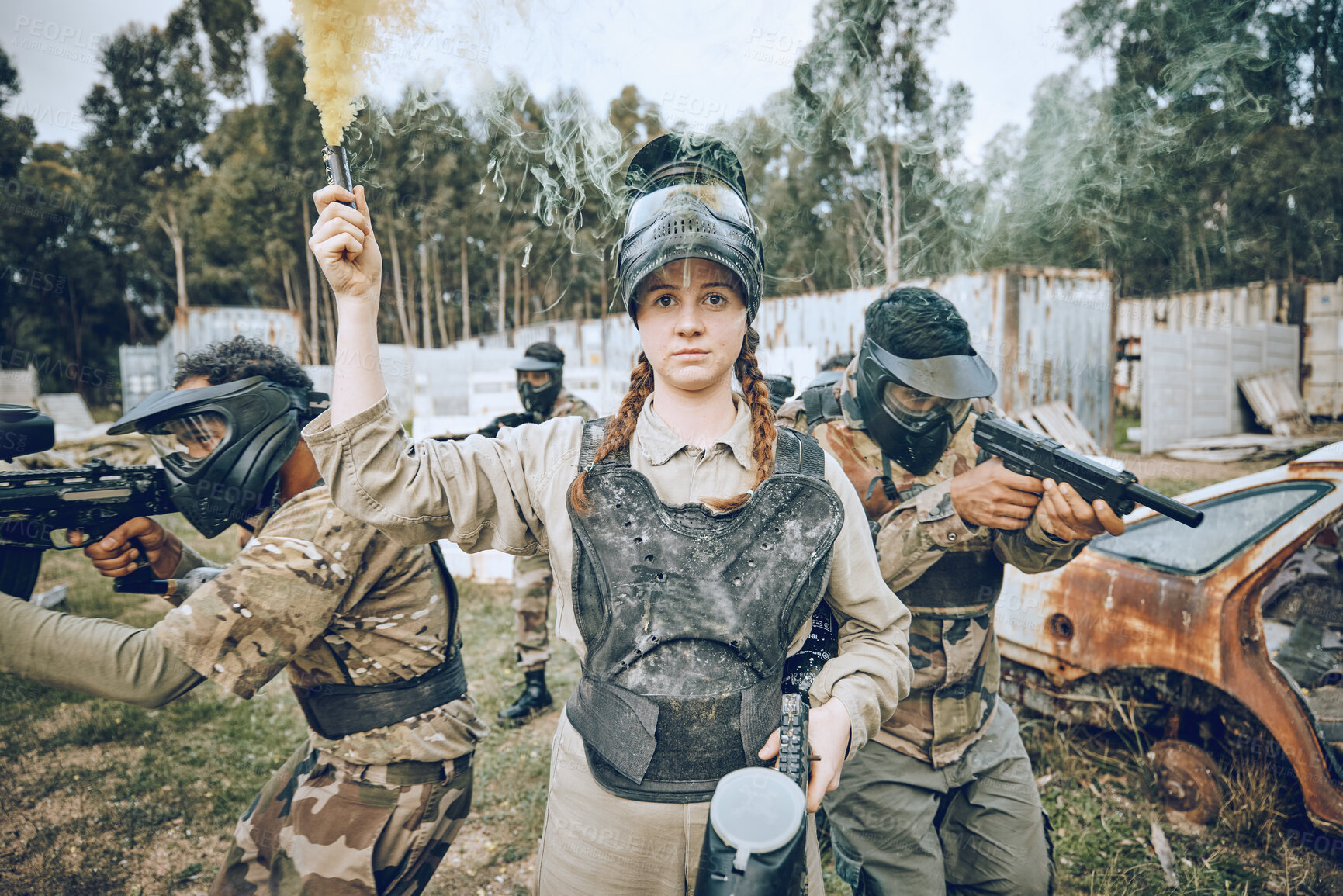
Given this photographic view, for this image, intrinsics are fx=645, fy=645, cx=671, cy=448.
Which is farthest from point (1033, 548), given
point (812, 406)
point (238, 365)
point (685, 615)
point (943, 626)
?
point (238, 365)

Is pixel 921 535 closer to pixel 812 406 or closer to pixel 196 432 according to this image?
pixel 812 406

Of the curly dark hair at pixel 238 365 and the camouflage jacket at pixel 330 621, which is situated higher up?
the curly dark hair at pixel 238 365

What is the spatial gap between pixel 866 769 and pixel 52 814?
4.91m

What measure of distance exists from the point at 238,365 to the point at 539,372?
172 inches

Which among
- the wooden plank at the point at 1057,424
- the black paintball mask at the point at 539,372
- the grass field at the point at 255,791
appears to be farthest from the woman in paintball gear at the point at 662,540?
the wooden plank at the point at 1057,424

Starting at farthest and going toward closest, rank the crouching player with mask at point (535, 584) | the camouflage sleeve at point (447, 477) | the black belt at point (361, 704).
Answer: the crouching player with mask at point (535, 584) → the black belt at point (361, 704) → the camouflage sleeve at point (447, 477)

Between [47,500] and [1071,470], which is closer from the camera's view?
[47,500]

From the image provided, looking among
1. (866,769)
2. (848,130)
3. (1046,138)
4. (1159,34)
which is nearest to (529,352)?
(848,130)

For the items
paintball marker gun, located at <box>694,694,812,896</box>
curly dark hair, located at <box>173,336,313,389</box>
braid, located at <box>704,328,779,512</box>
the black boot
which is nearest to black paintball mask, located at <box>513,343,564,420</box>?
the black boot

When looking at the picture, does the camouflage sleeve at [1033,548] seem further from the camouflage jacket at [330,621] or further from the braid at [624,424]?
the camouflage jacket at [330,621]

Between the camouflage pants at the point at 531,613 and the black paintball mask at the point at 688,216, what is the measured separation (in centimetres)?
376

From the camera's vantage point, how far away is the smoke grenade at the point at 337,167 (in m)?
1.45

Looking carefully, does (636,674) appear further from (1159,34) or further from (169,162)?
(169,162)

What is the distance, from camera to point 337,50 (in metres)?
1.48
